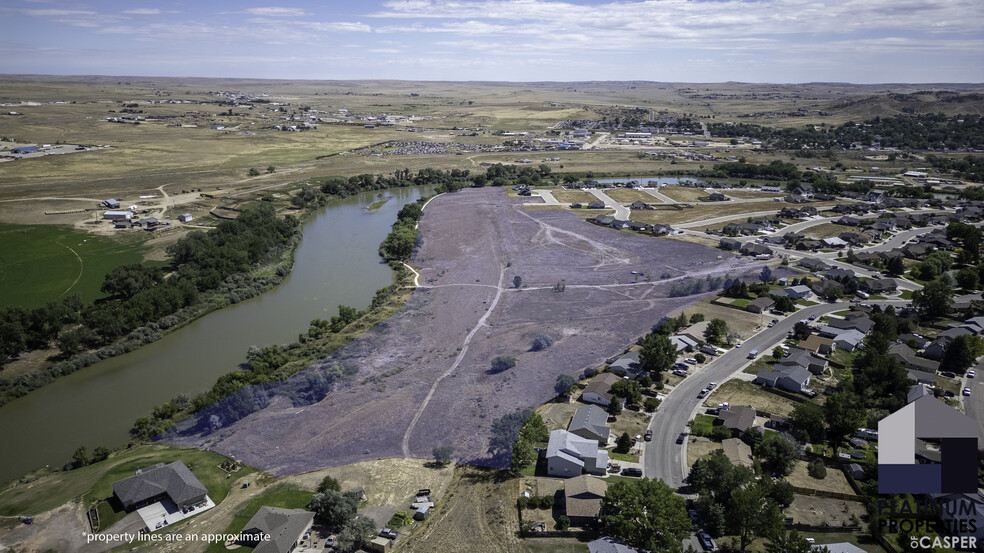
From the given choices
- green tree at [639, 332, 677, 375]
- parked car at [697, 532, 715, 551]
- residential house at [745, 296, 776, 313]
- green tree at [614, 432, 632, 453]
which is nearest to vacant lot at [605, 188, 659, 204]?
residential house at [745, 296, 776, 313]

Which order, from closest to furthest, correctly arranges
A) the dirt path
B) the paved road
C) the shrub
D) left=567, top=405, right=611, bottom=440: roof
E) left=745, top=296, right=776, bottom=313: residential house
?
the shrub → the paved road → left=567, top=405, right=611, bottom=440: roof → the dirt path → left=745, top=296, right=776, bottom=313: residential house

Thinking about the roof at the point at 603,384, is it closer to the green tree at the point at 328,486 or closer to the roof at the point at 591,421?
the roof at the point at 591,421

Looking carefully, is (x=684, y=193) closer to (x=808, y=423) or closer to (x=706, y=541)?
(x=808, y=423)

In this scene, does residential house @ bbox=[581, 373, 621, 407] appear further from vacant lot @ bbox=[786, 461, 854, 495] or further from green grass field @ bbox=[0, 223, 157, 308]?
green grass field @ bbox=[0, 223, 157, 308]

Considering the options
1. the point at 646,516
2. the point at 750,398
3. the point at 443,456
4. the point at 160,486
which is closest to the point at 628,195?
the point at 750,398

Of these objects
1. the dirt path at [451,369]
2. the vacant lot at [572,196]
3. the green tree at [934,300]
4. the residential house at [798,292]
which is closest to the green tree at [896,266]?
the green tree at [934,300]
